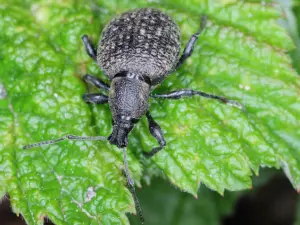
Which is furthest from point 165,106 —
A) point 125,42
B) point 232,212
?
point 232,212

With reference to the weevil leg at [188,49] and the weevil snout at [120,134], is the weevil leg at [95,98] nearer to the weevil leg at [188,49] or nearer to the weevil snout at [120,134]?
the weevil snout at [120,134]

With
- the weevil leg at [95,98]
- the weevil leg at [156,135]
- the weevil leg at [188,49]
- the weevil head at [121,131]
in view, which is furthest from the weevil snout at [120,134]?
the weevil leg at [188,49]

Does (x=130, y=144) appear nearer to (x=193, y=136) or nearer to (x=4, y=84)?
(x=193, y=136)

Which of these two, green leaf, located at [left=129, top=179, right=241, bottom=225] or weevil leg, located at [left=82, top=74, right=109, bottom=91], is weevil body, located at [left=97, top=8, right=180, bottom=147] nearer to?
weevil leg, located at [left=82, top=74, right=109, bottom=91]

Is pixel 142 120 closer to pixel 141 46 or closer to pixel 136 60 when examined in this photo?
pixel 136 60

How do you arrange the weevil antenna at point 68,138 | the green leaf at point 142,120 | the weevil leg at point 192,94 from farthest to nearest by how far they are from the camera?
1. the weevil leg at point 192,94
2. the weevil antenna at point 68,138
3. the green leaf at point 142,120

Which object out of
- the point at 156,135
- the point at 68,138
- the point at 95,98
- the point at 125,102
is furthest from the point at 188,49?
the point at 68,138
